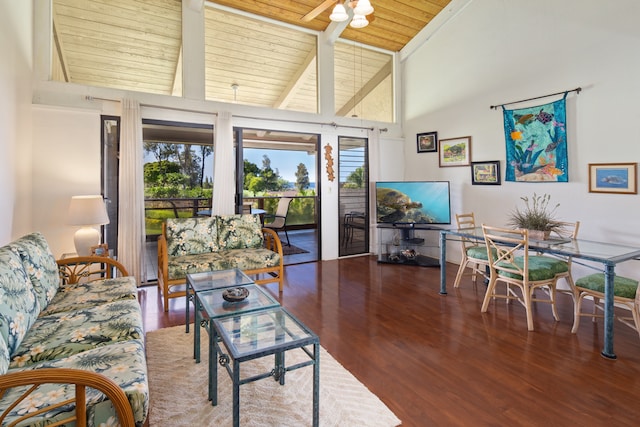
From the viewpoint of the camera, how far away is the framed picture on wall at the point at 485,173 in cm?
448

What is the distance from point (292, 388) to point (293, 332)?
45 centimetres

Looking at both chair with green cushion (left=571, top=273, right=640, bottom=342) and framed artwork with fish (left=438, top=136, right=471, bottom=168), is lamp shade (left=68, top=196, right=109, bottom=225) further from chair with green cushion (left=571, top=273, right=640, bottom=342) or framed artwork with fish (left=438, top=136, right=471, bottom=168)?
framed artwork with fish (left=438, top=136, right=471, bottom=168)

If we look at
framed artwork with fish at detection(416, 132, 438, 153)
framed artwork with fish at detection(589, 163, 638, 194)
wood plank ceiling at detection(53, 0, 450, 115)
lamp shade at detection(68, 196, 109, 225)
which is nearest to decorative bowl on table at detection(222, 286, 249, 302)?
lamp shade at detection(68, 196, 109, 225)

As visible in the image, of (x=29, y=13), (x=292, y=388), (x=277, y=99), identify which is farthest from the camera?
(x=277, y=99)

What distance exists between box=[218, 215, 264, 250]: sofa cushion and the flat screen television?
207cm

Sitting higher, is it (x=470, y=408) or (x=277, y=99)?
(x=277, y=99)

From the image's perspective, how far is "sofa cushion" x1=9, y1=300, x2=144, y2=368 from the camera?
1.54 meters

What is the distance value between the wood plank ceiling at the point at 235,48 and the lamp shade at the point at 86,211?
153 cm

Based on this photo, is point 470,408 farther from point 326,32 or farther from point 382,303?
point 326,32

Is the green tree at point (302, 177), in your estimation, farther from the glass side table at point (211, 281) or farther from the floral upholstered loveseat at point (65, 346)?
the floral upholstered loveseat at point (65, 346)

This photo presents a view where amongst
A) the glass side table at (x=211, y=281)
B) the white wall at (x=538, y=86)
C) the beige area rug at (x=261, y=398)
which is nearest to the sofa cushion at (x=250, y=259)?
the glass side table at (x=211, y=281)

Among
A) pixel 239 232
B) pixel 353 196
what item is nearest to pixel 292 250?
pixel 353 196

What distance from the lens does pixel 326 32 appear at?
5184 mm

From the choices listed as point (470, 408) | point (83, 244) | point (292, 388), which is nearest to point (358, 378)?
point (292, 388)
